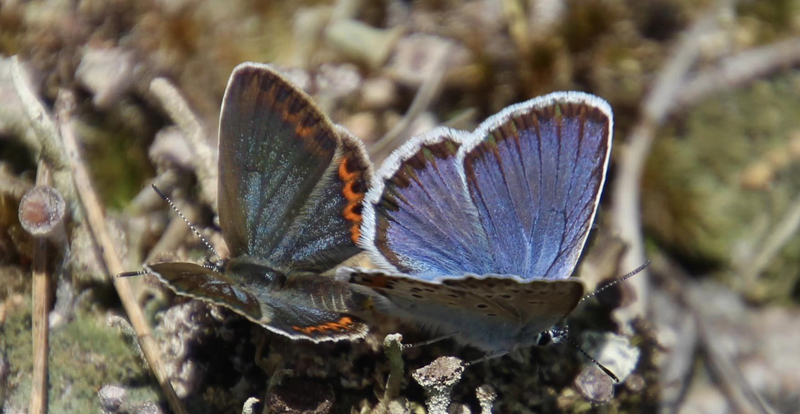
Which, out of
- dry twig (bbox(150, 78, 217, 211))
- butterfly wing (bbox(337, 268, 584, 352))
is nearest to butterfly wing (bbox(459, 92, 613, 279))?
butterfly wing (bbox(337, 268, 584, 352))

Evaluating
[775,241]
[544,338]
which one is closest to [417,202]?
[544,338]

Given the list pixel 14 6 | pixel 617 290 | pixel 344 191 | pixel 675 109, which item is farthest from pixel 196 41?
pixel 675 109

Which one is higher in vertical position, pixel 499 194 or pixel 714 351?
pixel 499 194

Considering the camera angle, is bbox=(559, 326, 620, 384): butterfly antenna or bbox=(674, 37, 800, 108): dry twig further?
bbox=(674, 37, 800, 108): dry twig

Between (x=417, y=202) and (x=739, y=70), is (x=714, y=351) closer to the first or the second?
(x=739, y=70)

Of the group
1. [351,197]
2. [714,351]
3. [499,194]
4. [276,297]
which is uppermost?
[499,194]

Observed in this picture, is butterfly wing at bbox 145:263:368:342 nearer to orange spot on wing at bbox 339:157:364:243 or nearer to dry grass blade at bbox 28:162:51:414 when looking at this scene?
orange spot on wing at bbox 339:157:364:243

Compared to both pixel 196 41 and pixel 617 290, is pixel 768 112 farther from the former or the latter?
pixel 196 41
